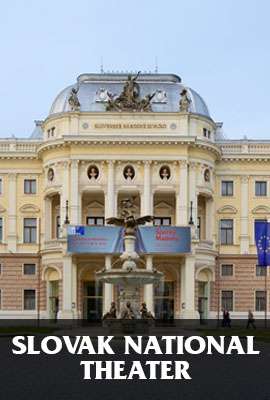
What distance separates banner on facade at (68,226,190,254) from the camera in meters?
76.6

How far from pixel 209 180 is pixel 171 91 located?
9.07 meters

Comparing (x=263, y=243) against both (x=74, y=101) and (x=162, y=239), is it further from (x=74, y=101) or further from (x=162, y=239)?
(x=74, y=101)

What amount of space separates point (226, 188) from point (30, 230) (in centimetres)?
1875

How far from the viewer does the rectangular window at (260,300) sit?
83.7 metres

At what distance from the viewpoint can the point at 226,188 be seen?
85.6 meters

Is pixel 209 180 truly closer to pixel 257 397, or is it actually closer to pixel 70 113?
pixel 70 113

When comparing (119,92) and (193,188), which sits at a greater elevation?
Answer: (119,92)

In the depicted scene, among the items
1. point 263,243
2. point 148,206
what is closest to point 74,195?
point 148,206

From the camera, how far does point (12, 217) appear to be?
277ft

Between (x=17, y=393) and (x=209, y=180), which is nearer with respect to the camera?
(x=17, y=393)

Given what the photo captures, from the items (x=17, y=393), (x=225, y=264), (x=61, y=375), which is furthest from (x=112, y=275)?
(x=225, y=264)

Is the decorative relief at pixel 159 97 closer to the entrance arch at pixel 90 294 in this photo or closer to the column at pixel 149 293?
the column at pixel 149 293

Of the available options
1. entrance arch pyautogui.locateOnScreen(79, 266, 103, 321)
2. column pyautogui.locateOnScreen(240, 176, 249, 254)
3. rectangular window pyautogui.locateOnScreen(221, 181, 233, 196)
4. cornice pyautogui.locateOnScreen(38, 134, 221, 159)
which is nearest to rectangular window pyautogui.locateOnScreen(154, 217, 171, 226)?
rectangular window pyautogui.locateOnScreen(221, 181, 233, 196)

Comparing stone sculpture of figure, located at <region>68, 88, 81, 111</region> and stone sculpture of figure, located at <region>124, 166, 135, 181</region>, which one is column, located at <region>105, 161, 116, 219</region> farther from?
stone sculpture of figure, located at <region>68, 88, 81, 111</region>
